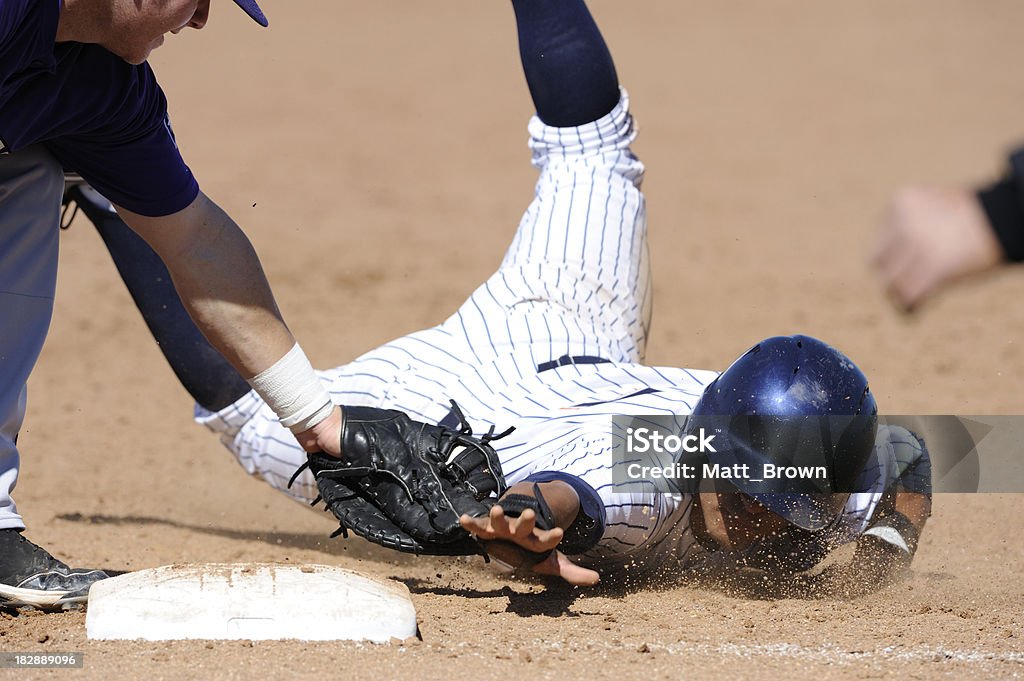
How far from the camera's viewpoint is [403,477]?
3.17m

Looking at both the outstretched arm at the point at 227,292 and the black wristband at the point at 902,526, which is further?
the black wristband at the point at 902,526

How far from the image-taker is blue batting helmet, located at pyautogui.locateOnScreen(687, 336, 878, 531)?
10.1ft

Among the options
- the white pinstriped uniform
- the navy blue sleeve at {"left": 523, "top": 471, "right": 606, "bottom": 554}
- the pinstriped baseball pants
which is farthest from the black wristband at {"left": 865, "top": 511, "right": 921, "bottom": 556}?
the pinstriped baseball pants

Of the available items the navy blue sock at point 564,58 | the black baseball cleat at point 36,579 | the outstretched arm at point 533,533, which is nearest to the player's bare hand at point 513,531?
the outstretched arm at point 533,533

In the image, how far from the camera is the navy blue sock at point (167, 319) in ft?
12.5

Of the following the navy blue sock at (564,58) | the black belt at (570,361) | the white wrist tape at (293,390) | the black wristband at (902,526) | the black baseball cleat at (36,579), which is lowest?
the black baseball cleat at (36,579)

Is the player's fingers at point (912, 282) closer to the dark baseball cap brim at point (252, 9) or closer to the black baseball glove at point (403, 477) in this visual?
the black baseball glove at point (403, 477)

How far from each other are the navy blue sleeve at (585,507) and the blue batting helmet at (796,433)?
0.37m

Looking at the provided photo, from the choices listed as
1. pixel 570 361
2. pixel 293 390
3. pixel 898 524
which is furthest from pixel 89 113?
pixel 898 524

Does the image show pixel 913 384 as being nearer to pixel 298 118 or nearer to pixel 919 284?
pixel 919 284

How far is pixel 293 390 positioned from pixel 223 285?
0.31 meters

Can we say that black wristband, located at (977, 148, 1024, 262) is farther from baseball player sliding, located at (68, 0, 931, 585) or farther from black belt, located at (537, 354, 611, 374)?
black belt, located at (537, 354, 611, 374)

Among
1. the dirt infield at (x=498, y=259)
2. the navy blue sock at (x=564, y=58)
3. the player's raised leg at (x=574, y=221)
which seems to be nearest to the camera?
the dirt infield at (x=498, y=259)

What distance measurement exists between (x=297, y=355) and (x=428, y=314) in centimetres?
371
